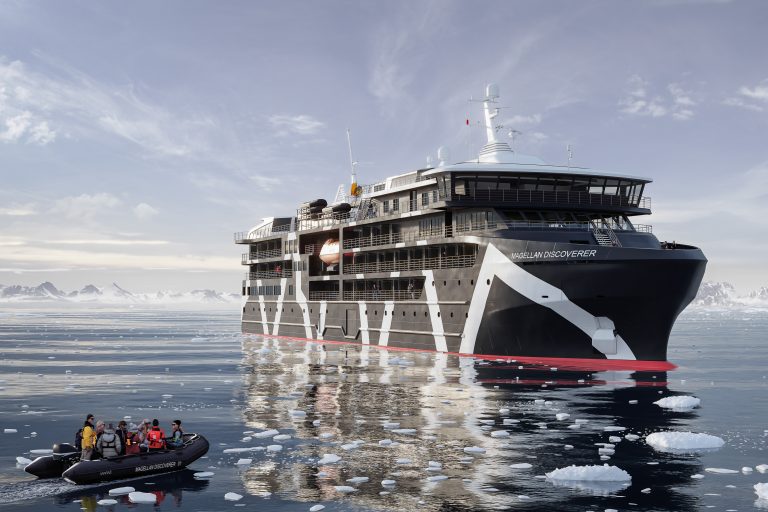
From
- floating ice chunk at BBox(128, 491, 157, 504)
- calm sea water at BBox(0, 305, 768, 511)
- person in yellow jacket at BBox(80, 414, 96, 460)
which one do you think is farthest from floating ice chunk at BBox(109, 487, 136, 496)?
person in yellow jacket at BBox(80, 414, 96, 460)

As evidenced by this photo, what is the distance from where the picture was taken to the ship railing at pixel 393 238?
49375 millimetres

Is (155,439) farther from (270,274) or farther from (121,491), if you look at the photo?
(270,274)

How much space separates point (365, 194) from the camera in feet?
194

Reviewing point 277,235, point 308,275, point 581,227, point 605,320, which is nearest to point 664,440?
point 605,320

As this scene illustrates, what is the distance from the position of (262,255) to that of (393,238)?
26.9 m

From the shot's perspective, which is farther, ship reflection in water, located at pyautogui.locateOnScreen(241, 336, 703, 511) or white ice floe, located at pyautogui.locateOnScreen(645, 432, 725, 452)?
white ice floe, located at pyautogui.locateOnScreen(645, 432, 725, 452)

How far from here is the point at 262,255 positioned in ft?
256

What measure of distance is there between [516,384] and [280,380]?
39.6ft

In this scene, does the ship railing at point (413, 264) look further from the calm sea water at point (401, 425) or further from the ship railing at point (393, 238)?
the calm sea water at point (401, 425)

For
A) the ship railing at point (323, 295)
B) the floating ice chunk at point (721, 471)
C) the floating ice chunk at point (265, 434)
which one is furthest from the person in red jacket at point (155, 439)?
the ship railing at point (323, 295)

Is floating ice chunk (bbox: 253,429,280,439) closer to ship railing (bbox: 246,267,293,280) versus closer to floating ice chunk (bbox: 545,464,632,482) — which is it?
floating ice chunk (bbox: 545,464,632,482)

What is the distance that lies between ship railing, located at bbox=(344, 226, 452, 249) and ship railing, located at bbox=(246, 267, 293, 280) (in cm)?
1190

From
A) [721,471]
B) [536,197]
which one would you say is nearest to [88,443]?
[721,471]

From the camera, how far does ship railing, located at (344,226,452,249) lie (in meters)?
49.4
